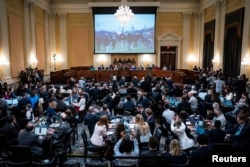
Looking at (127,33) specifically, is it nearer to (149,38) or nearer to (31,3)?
(149,38)

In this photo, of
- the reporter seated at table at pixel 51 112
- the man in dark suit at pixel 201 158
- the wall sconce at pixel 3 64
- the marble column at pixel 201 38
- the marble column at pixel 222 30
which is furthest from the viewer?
the marble column at pixel 201 38

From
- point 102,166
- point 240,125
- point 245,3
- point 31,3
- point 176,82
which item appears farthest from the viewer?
point 176,82

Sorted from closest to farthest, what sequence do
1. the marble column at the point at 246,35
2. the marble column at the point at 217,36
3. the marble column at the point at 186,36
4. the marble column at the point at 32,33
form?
1. the marble column at the point at 246,35
2. the marble column at the point at 217,36
3. the marble column at the point at 32,33
4. the marble column at the point at 186,36

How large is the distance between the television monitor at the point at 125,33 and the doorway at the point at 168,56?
1.20 metres

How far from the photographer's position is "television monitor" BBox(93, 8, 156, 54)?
75.0 ft

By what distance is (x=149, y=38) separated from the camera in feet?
76.3

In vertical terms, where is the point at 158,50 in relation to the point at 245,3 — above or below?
below

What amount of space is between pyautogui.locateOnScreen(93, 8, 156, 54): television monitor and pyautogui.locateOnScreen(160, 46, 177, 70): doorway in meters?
1.20

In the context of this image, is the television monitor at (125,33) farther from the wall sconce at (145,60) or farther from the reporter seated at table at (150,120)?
the reporter seated at table at (150,120)

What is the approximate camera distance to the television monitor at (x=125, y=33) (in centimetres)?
2288

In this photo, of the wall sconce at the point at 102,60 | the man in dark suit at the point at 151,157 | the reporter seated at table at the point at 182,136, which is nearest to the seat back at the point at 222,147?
the reporter seated at table at the point at 182,136

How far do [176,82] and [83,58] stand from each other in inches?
350

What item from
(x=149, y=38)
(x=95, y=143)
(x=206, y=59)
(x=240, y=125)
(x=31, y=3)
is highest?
(x=31, y=3)

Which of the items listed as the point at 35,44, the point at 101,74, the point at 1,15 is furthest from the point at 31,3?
the point at 101,74
